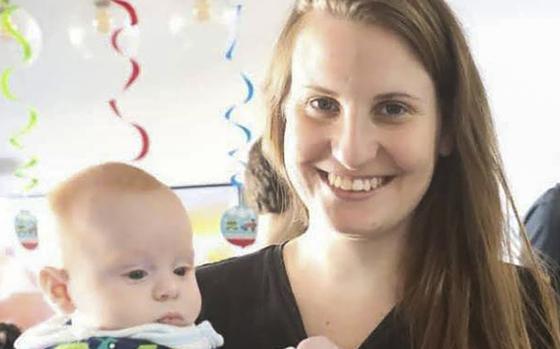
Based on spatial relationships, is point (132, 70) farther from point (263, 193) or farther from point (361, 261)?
point (361, 261)

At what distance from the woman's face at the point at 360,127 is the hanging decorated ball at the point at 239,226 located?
1.96 m

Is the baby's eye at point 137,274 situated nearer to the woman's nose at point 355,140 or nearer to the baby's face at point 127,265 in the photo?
the baby's face at point 127,265

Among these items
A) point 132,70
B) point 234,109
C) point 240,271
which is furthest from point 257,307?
point 234,109

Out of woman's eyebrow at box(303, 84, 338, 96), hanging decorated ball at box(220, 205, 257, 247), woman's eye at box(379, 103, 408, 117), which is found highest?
woman's eyebrow at box(303, 84, 338, 96)

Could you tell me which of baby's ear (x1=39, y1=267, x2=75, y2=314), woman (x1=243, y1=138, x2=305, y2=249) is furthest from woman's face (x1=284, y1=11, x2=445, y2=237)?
woman (x1=243, y1=138, x2=305, y2=249)

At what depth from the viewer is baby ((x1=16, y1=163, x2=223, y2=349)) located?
92cm

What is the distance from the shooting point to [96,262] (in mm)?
920

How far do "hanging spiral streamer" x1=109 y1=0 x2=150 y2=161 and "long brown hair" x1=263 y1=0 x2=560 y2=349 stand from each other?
1746mm

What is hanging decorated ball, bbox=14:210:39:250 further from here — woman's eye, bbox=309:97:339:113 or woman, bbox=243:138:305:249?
woman's eye, bbox=309:97:339:113

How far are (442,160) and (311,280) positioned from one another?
24 centimetres

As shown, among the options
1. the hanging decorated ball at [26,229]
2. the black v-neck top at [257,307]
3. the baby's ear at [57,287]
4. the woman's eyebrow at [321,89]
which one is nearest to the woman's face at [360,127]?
the woman's eyebrow at [321,89]

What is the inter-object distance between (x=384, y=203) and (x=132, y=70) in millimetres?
2323

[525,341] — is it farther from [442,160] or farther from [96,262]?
[96,262]

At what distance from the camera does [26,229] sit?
3.41 meters
